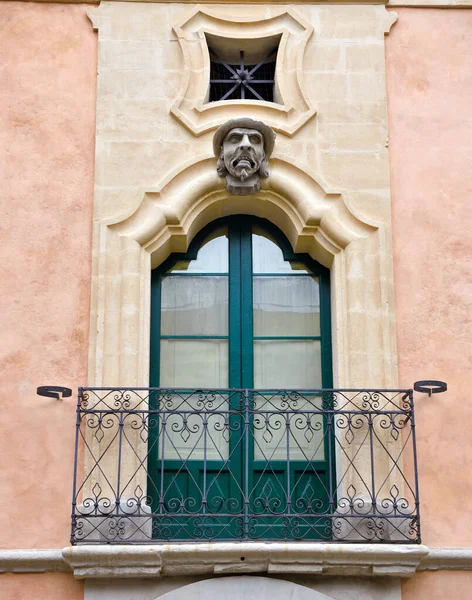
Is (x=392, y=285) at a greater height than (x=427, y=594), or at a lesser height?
greater

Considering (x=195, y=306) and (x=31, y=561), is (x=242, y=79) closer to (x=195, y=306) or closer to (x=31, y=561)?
(x=195, y=306)

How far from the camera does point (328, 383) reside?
8664mm

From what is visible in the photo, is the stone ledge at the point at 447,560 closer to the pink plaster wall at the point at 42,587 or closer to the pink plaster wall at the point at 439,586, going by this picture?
the pink plaster wall at the point at 439,586

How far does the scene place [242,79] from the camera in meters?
9.32

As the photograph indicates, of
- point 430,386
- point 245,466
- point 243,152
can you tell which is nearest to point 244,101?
point 243,152

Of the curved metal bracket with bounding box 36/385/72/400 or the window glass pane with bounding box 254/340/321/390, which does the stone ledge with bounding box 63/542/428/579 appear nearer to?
the curved metal bracket with bounding box 36/385/72/400

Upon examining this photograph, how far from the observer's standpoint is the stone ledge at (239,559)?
7.54m

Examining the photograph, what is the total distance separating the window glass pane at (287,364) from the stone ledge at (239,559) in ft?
4.94

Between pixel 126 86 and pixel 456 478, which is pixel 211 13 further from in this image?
pixel 456 478

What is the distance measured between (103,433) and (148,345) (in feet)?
2.47

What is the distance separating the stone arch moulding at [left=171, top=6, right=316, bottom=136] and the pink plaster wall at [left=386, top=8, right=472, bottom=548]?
29.3 inches

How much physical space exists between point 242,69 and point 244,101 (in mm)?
452

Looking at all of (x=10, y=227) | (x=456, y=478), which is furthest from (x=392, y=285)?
(x=10, y=227)

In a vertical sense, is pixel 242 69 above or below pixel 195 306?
above
